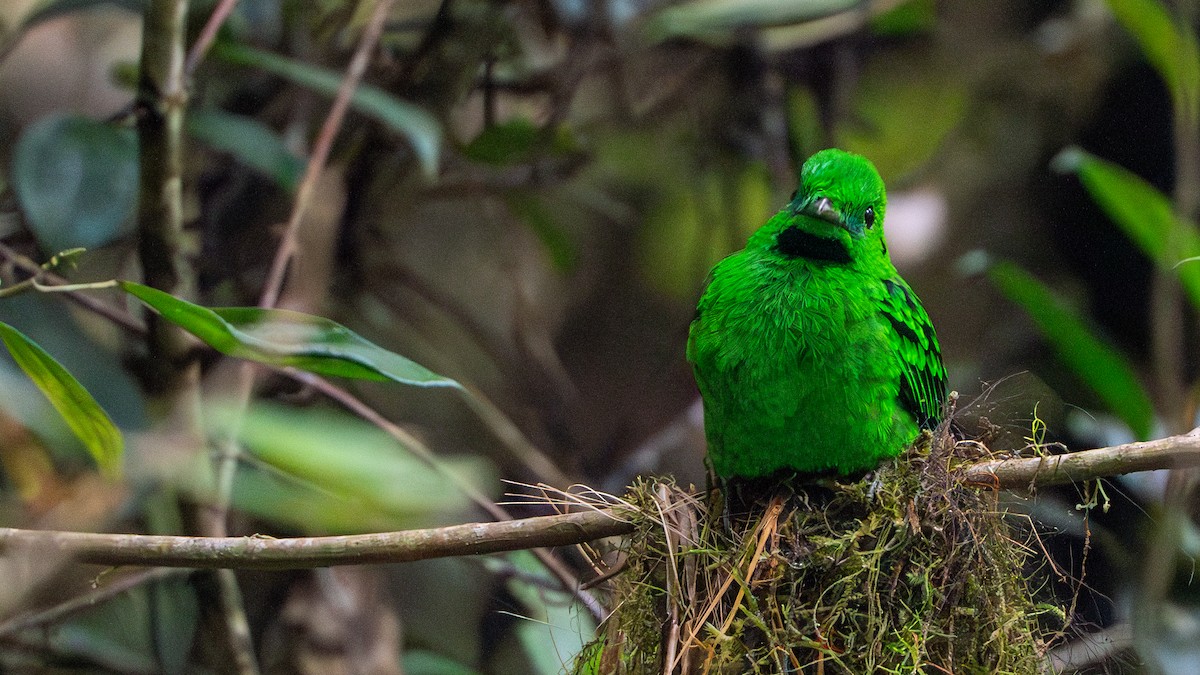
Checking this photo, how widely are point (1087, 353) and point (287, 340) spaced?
2.62 metres

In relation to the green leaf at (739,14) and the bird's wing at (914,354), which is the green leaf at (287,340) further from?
the green leaf at (739,14)

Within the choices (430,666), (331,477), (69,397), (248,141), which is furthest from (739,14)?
(69,397)

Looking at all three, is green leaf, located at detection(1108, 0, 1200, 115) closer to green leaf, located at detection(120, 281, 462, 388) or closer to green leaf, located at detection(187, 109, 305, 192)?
green leaf, located at detection(120, 281, 462, 388)

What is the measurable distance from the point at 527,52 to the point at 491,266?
58.0 inches

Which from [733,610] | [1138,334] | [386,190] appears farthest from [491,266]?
[733,610]

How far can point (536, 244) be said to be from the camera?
5.77m

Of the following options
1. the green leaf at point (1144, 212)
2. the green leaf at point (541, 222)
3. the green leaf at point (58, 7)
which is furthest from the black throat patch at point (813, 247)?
the green leaf at point (541, 222)

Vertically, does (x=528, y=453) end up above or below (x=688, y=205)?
below

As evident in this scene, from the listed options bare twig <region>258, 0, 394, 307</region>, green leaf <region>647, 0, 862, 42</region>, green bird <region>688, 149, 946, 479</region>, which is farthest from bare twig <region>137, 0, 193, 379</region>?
green leaf <region>647, 0, 862, 42</region>

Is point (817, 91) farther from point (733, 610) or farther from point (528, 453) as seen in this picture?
point (733, 610)

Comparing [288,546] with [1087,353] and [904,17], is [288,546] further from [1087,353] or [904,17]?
[904,17]

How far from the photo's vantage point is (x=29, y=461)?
3266mm

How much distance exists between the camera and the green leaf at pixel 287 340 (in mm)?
1912

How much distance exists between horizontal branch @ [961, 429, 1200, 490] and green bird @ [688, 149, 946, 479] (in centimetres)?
28
